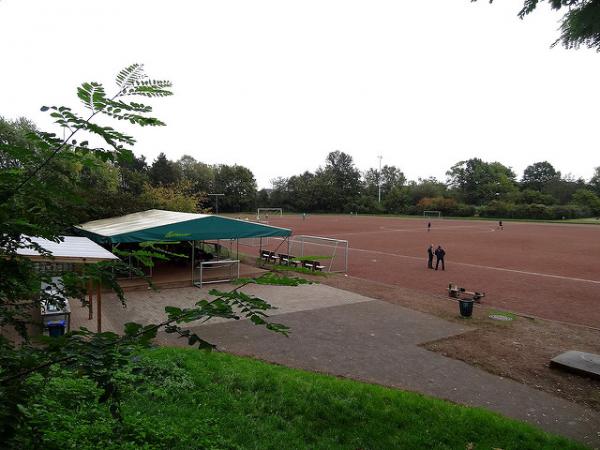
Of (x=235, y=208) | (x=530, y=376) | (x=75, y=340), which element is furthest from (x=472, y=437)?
(x=235, y=208)

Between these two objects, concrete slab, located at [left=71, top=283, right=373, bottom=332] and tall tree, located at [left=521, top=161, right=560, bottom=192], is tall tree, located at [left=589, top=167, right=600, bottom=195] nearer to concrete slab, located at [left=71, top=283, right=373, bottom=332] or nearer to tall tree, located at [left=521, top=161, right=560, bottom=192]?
tall tree, located at [left=521, top=161, right=560, bottom=192]

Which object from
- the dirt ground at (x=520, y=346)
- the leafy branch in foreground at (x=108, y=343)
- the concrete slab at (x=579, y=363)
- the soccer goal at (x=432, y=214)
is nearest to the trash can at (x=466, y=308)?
the dirt ground at (x=520, y=346)

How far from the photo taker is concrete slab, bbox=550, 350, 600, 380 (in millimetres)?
8766

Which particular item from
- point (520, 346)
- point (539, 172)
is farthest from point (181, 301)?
point (539, 172)

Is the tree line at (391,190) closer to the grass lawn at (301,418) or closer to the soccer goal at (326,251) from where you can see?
the soccer goal at (326,251)

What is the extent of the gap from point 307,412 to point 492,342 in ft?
22.6

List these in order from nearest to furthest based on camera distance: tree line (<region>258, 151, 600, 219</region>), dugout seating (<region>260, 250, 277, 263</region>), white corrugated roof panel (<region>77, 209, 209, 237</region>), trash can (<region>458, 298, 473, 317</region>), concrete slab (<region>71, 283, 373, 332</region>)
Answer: concrete slab (<region>71, 283, 373, 332</region>) < trash can (<region>458, 298, 473, 317</region>) < white corrugated roof panel (<region>77, 209, 209, 237</region>) < dugout seating (<region>260, 250, 277, 263</region>) < tree line (<region>258, 151, 600, 219</region>)

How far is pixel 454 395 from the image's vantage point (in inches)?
295

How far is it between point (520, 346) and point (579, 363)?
1.55 m

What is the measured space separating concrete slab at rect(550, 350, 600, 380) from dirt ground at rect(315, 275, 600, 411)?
0.14m

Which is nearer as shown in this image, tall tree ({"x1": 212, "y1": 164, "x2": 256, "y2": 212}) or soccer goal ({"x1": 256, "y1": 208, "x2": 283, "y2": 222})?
soccer goal ({"x1": 256, "y1": 208, "x2": 283, "y2": 222})

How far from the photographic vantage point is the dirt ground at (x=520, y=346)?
8336mm

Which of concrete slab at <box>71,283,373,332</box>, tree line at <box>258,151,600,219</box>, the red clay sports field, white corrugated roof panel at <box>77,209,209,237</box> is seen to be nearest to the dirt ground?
the red clay sports field

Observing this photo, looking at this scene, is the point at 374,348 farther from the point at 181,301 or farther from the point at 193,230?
the point at 193,230
